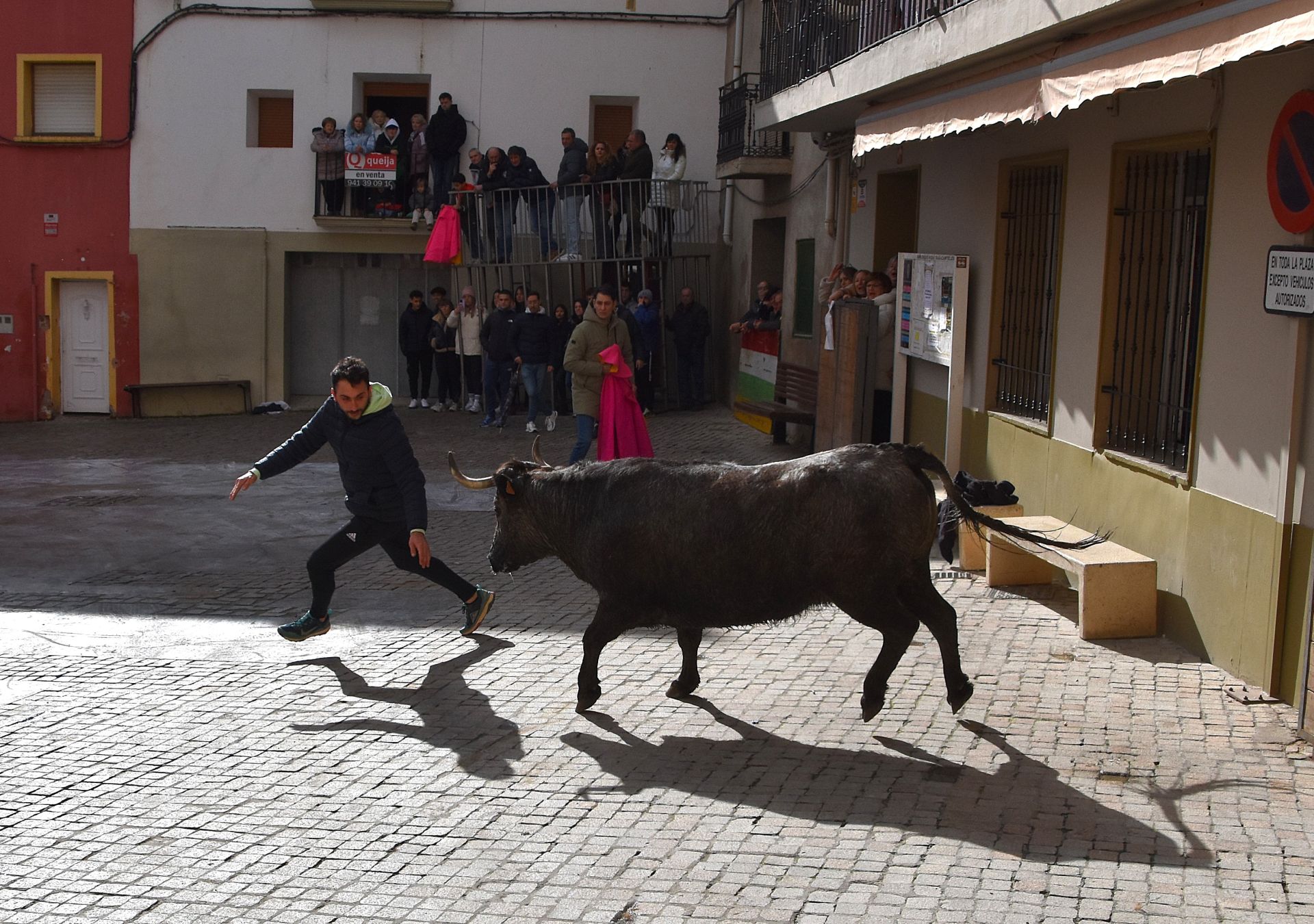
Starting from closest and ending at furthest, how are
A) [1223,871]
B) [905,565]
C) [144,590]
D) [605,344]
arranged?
1. [1223,871]
2. [905,565]
3. [144,590]
4. [605,344]

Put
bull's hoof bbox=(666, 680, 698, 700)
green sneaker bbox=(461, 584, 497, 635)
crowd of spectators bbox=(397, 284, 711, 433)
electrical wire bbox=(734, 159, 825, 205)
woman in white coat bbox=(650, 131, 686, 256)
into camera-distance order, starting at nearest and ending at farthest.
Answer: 1. bull's hoof bbox=(666, 680, 698, 700)
2. green sneaker bbox=(461, 584, 497, 635)
3. electrical wire bbox=(734, 159, 825, 205)
4. crowd of spectators bbox=(397, 284, 711, 433)
5. woman in white coat bbox=(650, 131, 686, 256)

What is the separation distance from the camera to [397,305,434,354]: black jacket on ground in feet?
70.3

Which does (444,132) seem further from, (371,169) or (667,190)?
(667,190)

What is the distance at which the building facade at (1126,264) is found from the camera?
6836 millimetres

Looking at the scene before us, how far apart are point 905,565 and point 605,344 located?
698 cm

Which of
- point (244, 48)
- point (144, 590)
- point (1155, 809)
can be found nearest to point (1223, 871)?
point (1155, 809)

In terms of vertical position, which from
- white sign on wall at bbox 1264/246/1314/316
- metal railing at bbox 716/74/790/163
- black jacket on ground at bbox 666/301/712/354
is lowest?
black jacket on ground at bbox 666/301/712/354

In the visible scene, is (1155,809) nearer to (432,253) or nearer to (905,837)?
(905,837)

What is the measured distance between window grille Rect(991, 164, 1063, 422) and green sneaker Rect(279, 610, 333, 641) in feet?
17.1

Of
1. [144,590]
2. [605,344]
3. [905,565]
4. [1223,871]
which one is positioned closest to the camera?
[1223,871]

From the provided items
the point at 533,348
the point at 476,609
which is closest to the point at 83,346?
the point at 533,348

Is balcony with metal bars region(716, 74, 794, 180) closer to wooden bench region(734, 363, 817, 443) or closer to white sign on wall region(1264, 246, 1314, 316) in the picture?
wooden bench region(734, 363, 817, 443)

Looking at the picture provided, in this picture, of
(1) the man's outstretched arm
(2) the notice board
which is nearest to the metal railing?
(2) the notice board

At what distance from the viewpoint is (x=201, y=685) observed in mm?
7465
